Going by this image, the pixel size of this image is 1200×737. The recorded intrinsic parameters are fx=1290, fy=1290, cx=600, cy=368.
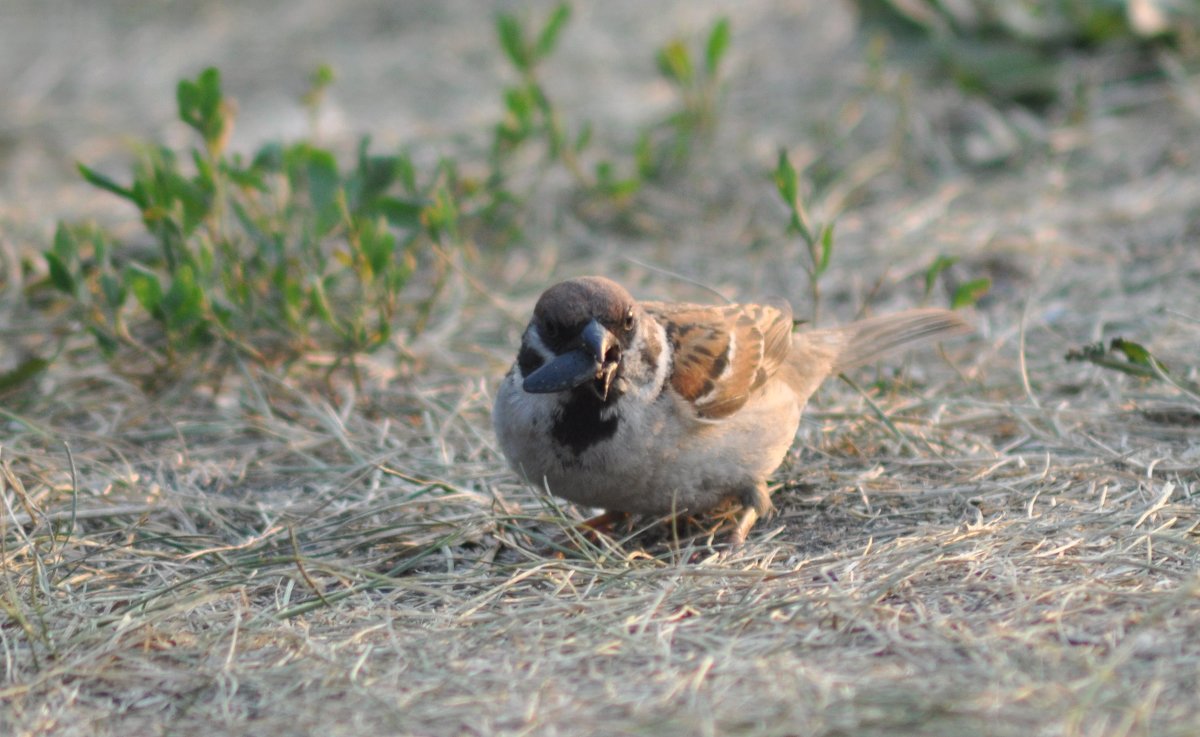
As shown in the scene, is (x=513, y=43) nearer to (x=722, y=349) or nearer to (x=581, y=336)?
(x=722, y=349)

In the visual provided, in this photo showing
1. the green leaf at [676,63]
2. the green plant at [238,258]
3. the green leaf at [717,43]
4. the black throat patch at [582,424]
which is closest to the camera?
the black throat patch at [582,424]

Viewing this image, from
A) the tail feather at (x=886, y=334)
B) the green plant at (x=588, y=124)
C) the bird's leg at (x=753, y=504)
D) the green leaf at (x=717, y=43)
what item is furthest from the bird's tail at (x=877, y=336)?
the green leaf at (x=717, y=43)

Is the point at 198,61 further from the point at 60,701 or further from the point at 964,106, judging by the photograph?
the point at 60,701

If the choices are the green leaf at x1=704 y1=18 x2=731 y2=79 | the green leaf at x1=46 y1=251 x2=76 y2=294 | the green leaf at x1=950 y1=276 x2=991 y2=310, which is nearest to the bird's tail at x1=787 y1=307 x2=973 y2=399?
the green leaf at x1=950 y1=276 x2=991 y2=310

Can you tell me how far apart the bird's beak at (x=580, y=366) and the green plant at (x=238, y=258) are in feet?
4.47

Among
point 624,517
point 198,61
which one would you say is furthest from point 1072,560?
point 198,61

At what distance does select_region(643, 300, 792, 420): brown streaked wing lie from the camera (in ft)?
13.0

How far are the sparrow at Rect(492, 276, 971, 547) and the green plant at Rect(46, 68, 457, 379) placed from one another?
4.09 feet

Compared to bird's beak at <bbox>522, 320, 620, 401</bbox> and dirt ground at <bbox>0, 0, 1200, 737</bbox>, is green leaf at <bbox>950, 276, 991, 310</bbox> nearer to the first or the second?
dirt ground at <bbox>0, 0, 1200, 737</bbox>

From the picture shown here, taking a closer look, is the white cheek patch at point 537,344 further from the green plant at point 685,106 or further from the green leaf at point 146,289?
the green plant at point 685,106

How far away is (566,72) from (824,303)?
4008 millimetres

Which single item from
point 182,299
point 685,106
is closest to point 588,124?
point 685,106

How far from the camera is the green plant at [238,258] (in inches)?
186

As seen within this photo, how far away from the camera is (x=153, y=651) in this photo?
316 cm
